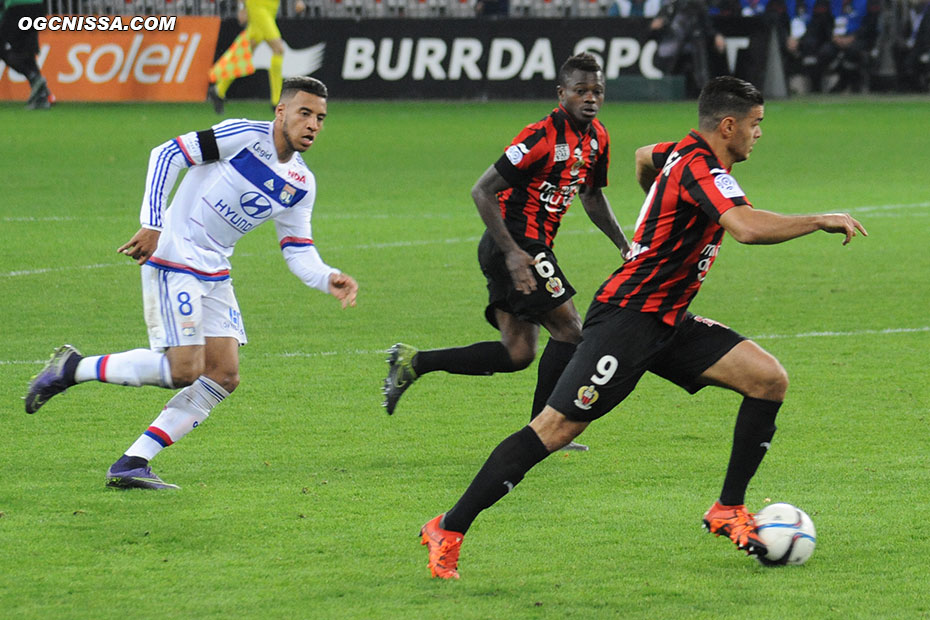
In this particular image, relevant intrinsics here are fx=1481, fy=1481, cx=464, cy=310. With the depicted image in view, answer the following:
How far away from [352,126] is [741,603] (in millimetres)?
19198

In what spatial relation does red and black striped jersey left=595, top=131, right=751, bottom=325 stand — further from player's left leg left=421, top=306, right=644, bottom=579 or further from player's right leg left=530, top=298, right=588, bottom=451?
player's right leg left=530, top=298, right=588, bottom=451

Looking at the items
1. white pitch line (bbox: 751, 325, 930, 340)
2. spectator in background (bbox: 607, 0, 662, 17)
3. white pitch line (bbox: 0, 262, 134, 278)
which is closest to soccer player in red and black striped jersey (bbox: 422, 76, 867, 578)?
white pitch line (bbox: 751, 325, 930, 340)

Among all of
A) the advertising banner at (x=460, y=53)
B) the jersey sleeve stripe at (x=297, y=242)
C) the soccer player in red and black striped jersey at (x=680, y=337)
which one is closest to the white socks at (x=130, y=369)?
the jersey sleeve stripe at (x=297, y=242)

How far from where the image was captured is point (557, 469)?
650cm

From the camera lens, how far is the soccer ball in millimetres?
5102

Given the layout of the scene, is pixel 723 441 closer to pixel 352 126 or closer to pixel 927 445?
pixel 927 445

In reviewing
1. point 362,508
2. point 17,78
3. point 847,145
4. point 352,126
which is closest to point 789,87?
point 847,145

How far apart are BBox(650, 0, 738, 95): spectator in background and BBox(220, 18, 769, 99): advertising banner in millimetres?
233

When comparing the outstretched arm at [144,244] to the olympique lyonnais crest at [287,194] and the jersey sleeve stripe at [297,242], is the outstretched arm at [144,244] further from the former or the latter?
the jersey sleeve stripe at [297,242]

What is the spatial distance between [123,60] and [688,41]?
33.5 ft

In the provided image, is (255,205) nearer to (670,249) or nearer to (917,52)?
(670,249)

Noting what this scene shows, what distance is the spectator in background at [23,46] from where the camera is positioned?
2431 cm

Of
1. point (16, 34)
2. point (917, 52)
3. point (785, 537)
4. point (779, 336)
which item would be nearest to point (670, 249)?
point (785, 537)

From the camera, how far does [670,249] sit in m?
5.20
